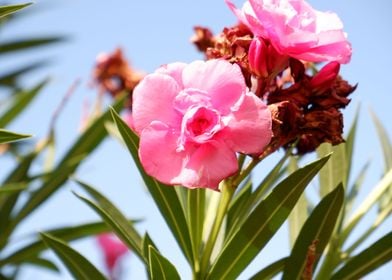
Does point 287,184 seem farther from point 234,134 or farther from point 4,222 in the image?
point 4,222

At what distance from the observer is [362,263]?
973mm

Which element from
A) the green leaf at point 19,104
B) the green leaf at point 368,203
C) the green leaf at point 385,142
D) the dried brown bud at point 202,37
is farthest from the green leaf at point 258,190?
the green leaf at point 19,104

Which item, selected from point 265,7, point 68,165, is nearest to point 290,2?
point 265,7

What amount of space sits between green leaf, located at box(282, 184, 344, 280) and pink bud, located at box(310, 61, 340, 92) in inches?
5.9

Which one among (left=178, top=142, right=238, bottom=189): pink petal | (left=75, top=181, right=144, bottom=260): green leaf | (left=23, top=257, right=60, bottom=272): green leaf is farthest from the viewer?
(left=23, top=257, right=60, bottom=272): green leaf

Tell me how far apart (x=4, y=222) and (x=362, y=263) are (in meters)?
0.82

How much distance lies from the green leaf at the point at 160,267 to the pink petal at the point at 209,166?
124 millimetres

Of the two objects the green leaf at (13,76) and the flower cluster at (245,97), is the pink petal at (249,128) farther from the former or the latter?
the green leaf at (13,76)

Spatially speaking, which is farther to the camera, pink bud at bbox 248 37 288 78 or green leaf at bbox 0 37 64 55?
green leaf at bbox 0 37 64 55

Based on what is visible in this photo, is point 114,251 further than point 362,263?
Yes

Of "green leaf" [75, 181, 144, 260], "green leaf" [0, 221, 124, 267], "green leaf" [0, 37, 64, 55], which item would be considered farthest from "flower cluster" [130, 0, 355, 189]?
"green leaf" [0, 37, 64, 55]

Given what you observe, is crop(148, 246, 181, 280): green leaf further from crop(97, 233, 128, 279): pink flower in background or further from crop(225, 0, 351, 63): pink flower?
crop(97, 233, 128, 279): pink flower in background

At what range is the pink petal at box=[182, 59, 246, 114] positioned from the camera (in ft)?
2.49

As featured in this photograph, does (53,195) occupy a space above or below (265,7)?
below
